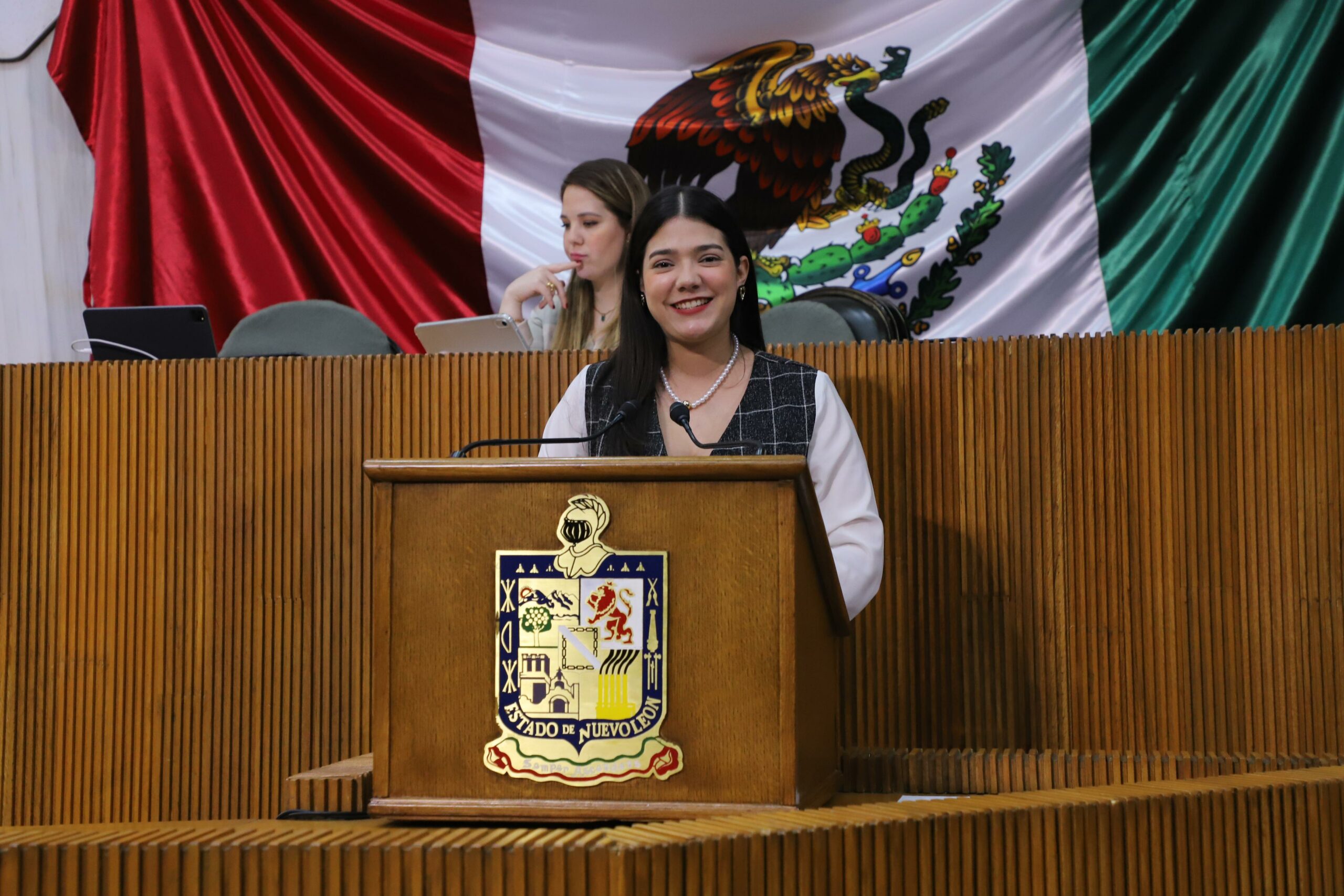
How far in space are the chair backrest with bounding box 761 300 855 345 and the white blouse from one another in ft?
1.79

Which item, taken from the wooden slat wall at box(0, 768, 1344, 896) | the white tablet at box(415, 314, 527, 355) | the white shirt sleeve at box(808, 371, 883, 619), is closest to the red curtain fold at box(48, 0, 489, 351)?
the white tablet at box(415, 314, 527, 355)

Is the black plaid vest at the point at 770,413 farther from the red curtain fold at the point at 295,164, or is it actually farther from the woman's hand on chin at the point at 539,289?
the red curtain fold at the point at 295,164

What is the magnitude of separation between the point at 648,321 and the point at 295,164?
2.20 m

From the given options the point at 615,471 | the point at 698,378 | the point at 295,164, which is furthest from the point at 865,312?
the point at 295,164

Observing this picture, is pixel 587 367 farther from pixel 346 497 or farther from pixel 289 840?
pixel 289 840

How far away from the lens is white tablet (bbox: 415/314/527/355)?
2.90 meters

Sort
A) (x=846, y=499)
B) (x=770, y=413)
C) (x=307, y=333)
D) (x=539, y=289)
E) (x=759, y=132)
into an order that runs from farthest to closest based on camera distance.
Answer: (x=759, y=132) < (x=539, y=289) < (x=307, y=333) < (x=770, y=413) < (x=846, y=499)

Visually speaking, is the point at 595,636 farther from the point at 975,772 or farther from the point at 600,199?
the point at 600,199

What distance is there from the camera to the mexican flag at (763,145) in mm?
3467

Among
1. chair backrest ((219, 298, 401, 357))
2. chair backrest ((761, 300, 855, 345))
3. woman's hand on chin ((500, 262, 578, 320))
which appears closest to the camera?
chair backrest ((761, 300, 855, 345))

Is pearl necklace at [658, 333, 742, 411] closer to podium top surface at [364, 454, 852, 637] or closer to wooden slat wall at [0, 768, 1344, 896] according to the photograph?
podium top surface at [364, 454, 852, 637]

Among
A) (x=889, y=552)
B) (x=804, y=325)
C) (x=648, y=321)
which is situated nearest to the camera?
(x=648, y=321)

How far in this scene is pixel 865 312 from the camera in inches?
116

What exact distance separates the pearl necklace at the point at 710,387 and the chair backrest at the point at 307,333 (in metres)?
0.99
